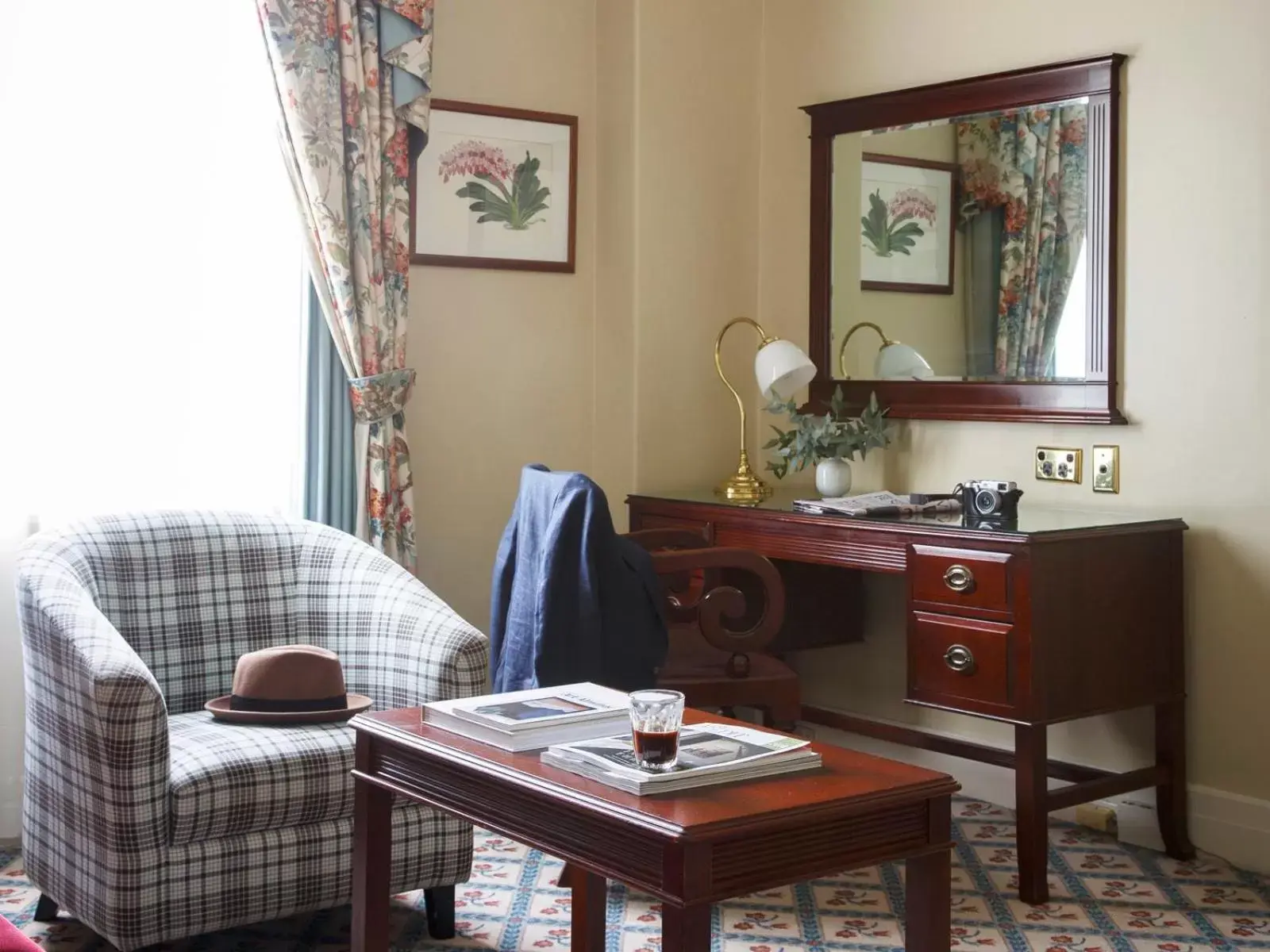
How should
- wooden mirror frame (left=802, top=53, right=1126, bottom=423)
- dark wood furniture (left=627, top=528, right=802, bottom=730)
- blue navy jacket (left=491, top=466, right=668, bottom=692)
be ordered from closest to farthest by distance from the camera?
1. blue navy jacket (left=491, top=466, right=668, bottom=692)
2. dark wood furniture (left=627, top=528, right=802, bottom=730)
3. wooden mirror frame (left=802, top=53, right=1126, bottom=423)

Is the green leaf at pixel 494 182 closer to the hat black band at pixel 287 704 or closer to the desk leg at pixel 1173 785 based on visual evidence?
the hat black band at pixel 287 704

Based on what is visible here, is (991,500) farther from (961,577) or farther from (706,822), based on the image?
(706,822)

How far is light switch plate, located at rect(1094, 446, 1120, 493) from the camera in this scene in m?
3.66

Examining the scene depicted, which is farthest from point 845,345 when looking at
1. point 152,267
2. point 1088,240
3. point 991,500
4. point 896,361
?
point 152,267

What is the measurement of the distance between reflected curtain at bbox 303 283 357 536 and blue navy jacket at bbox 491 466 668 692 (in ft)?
2.77

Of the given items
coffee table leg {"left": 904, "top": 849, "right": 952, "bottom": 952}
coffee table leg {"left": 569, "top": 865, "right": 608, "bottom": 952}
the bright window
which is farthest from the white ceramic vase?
coffee table leg {"left": 904, "top": 849, "right": 952, "bottom": 952}

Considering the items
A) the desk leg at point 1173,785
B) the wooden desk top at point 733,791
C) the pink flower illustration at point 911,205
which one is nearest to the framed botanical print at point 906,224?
the pink flower illustration at point 911,205

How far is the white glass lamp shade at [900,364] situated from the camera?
4.10 m

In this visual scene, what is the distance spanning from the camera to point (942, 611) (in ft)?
11.0

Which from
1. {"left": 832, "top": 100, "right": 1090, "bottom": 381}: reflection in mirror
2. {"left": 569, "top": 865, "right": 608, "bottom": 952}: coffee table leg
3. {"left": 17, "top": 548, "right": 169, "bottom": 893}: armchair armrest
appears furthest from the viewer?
{"left": 832, "top": 100, "right": 1090, "bottom": 381}: reflection in mirror

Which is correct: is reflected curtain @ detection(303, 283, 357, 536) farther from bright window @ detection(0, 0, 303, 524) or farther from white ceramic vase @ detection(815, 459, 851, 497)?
white ceramic vase @ detection(815, 459, 851, 497)

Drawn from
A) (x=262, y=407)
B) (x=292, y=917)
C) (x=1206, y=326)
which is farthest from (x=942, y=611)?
(x=262, y=407)

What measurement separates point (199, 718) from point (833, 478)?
1.81 m

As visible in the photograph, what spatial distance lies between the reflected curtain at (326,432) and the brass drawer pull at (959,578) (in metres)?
1.58
